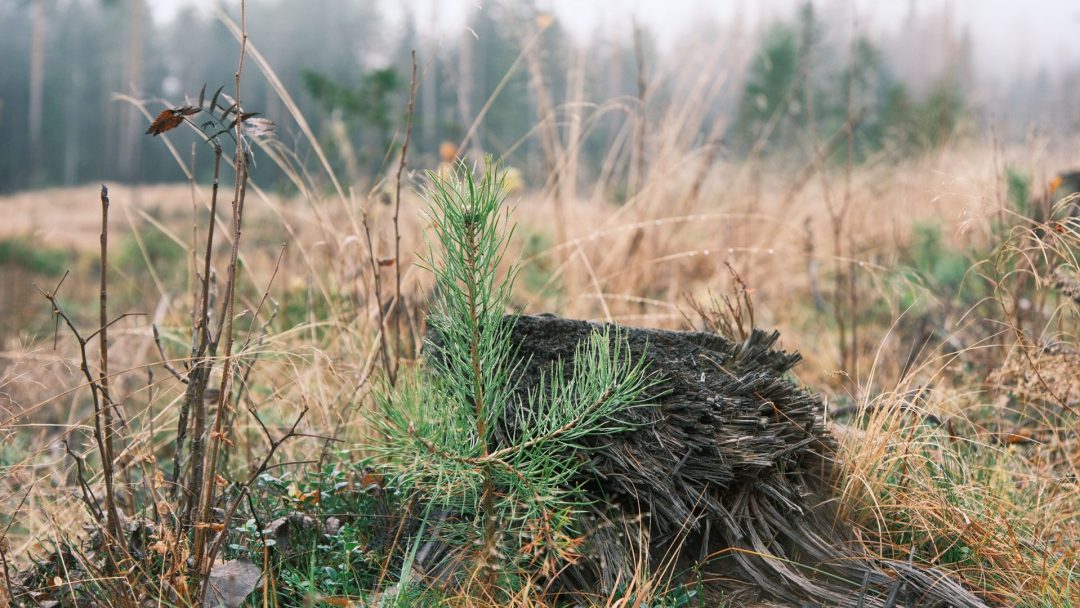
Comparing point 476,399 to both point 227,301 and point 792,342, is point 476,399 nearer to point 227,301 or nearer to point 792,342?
point 227,301

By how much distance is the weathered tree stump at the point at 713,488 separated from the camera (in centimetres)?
121

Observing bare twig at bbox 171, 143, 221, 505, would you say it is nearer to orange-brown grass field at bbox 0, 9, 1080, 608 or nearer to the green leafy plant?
orange-brown grass field at bbox 0, 9, 1080, 608

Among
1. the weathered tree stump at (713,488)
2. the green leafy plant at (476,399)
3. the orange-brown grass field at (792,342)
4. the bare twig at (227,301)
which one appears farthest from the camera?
the orange-brown grass field at (792,342)

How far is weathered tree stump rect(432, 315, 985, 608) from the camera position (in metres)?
1.21

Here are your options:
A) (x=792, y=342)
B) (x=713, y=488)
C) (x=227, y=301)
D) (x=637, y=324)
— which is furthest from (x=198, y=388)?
(x=792, y=342)

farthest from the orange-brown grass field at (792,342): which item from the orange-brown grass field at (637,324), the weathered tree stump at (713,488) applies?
the weathered tree stump at (713,488)

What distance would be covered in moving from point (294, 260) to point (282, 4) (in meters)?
58.9

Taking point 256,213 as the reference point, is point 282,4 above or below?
above

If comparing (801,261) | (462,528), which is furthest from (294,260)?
(462,528)

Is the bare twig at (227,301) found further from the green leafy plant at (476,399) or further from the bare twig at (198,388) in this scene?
the green leafy plant at (476,399)

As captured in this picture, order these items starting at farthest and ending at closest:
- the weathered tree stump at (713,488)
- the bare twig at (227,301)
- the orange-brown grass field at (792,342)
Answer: the orange-brown grass field at (792,342) → the weathered tree stump at (713,488) → the bare twig at (227,301)

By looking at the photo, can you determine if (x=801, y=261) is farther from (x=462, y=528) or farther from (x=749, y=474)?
(x=462, y=528)

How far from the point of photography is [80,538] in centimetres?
147

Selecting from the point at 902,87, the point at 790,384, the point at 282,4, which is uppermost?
the point at 282,4
